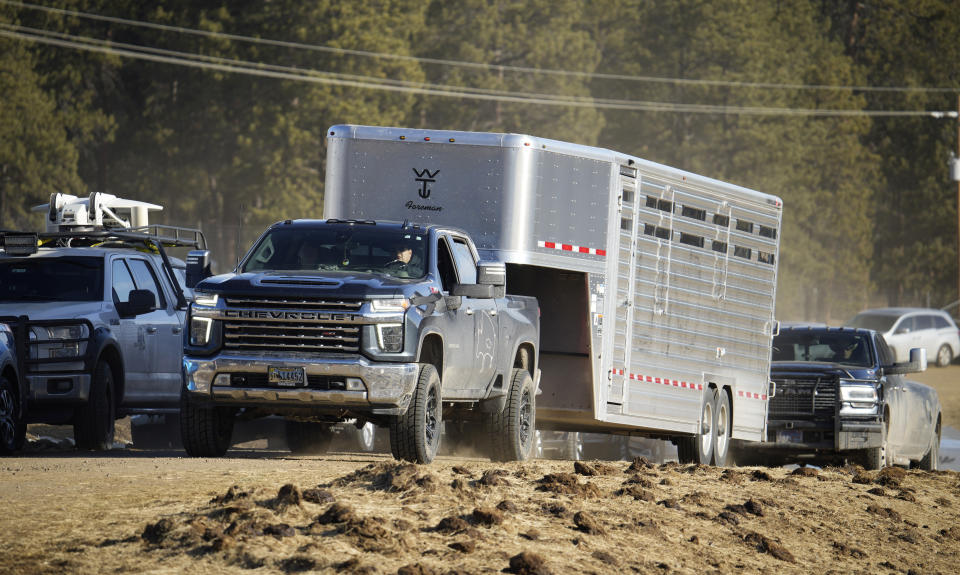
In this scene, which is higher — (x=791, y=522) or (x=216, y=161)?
(x=216, y=161)

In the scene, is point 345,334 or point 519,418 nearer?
point 345,334

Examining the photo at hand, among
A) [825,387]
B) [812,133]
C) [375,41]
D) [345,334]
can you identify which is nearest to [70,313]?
[345,334]

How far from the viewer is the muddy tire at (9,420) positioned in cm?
1496

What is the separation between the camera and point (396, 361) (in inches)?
504

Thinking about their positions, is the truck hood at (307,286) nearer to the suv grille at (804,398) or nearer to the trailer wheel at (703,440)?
the trailer wheel at (703,440)

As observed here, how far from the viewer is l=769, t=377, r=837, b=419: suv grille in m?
19.8

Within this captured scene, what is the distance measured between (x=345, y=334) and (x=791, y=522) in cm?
368

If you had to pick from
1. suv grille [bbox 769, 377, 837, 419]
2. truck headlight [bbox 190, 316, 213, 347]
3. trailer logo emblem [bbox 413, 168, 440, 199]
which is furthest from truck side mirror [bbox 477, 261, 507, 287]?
suv grille [bbox 769, 377, 837, 419]

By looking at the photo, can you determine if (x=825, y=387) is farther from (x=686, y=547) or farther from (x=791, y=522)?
(x=686, y=547)

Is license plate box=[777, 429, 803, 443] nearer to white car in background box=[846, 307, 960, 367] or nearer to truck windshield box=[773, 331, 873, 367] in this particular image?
truck windshield box=[773, 331, 873, 367]

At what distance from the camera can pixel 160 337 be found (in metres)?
17.6

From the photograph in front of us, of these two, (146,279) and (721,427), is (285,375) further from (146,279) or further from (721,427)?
(721,427)

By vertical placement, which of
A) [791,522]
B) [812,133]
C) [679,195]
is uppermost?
[812,133]

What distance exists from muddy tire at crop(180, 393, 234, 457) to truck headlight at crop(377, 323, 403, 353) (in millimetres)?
1749
